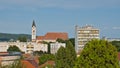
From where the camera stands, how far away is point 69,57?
49.5 metres

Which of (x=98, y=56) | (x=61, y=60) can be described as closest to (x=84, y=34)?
(x=61, y=60)

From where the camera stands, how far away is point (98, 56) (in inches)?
849

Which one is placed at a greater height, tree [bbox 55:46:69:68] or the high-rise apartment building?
the high-rise apartment building

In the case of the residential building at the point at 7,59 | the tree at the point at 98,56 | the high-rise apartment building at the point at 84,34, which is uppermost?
the high-rise apartment building at the point at 84,34

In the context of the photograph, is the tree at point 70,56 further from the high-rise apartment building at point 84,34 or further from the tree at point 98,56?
the high-rise apartment building at point 84,34

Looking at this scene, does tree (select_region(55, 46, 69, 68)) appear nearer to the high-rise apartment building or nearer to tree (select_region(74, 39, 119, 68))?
tree (select_region(74, 39, 119, 68))

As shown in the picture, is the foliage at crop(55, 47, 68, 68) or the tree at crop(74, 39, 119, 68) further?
the foliage at crop(55, 47, 68, 68)

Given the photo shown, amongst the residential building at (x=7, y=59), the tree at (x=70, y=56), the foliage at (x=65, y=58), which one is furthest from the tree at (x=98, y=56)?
the tree at (x=70, y=56)

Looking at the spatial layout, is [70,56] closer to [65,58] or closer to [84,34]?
[65,58]

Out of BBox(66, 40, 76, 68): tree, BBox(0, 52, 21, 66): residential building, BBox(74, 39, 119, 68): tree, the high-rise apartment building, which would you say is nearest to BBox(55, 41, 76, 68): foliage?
BBox(66, 40, 76, 68): tree

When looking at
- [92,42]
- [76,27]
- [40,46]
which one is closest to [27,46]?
[40,46]

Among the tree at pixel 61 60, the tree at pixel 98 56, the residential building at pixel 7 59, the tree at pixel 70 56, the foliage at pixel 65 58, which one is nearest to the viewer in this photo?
the tree at pixel 98 56

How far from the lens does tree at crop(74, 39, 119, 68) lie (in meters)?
21.4

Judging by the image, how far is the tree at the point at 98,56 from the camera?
21422mm
